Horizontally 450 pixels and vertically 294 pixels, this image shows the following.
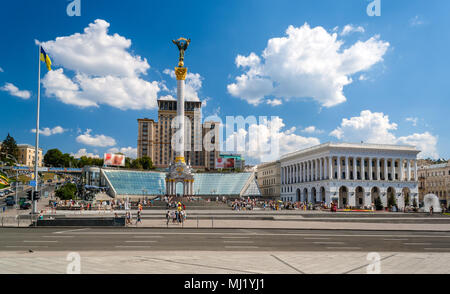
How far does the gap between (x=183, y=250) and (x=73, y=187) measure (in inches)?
2525

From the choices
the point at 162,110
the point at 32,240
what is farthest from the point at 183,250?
the point at 162,110

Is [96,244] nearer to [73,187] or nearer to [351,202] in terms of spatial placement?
[73,187]

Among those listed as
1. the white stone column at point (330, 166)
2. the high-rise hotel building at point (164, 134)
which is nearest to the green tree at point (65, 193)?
the white stone column at point (330, 166)

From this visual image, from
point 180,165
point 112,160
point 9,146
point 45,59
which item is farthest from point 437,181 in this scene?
point 9,146

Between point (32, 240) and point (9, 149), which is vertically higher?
point (9, 149)

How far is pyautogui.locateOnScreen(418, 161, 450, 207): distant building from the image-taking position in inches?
4134

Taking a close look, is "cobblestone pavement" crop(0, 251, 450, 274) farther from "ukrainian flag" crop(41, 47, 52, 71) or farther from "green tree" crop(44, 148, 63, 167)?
"green tree" crop(44, 148, 63, 167)

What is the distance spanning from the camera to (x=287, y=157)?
11950 centimetres

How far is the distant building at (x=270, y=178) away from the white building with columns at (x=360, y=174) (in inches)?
986

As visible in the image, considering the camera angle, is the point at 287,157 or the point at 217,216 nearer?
the point at 217,216

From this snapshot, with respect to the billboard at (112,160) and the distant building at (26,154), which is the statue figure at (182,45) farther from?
the distant building at (26,154)

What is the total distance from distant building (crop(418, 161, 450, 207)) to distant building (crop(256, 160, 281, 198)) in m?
48.2

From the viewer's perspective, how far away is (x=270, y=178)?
446 feet

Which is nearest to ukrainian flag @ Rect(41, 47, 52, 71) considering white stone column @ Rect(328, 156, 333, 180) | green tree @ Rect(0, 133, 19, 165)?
white stone column @ Rect(328, 156, 333, 180)
